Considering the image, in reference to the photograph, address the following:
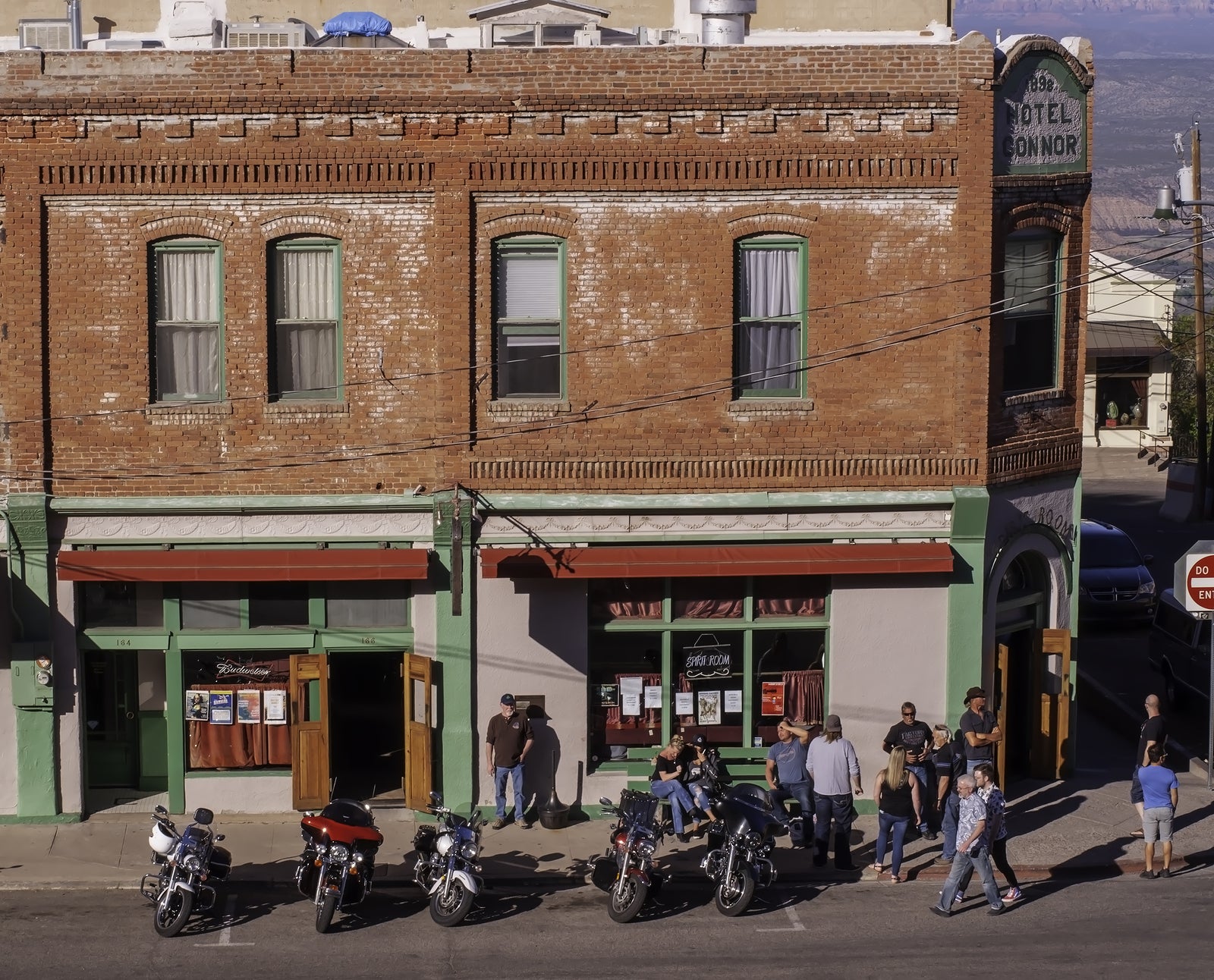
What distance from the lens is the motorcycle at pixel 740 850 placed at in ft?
55.0

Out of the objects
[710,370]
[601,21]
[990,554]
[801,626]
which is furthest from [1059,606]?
[601,21]

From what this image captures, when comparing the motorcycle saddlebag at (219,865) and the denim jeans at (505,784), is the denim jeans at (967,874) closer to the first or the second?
the denim jeans at (505,784)

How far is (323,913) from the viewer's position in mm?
16203

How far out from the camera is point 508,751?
63.9 ft

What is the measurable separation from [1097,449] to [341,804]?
4883cm

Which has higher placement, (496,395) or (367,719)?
(496,395)

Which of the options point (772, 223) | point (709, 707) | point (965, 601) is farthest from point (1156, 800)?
point (772, 223)

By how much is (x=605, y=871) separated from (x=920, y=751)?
3.78 metres

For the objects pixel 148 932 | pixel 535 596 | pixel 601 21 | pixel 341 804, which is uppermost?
pixel 601 21

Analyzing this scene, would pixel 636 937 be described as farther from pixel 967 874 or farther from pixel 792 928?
pixel 967 874

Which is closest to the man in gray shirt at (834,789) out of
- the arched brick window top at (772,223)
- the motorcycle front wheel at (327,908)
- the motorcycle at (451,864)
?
the motorcycle at (451,864)

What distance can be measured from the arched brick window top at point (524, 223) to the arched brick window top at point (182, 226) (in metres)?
2.90

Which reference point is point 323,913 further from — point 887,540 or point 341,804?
point 887,540

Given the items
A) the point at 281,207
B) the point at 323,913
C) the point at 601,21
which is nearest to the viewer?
the point at 323,913
